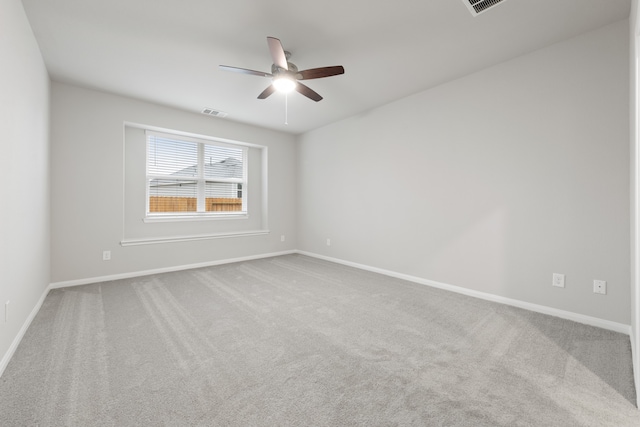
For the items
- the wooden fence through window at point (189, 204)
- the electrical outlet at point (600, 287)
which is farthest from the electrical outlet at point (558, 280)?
the wooden fence through window at point (189, 204)

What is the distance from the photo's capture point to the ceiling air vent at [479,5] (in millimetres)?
2076

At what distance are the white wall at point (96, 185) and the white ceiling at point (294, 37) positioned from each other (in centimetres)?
35

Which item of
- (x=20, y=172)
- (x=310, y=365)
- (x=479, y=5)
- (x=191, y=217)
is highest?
(x=479, y=5)

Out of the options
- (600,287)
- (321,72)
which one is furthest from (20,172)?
(600,287)

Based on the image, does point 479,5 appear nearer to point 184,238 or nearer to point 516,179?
point 516,179

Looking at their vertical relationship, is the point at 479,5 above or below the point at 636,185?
above

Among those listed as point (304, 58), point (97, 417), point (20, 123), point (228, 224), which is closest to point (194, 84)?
point (304, 58)

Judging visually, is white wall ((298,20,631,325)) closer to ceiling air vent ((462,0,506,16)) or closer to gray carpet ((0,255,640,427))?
gray carpet ((0,255,640,427))

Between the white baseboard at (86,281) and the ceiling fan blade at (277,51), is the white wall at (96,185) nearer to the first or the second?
the white baseboard at (86,281)

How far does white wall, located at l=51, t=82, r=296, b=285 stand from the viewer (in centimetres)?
352

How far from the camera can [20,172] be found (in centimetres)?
218

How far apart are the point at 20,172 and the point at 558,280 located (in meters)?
4.81

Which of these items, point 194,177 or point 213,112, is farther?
point 194,177

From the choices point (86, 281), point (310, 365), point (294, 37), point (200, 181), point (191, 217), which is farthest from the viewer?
point (200, 181)
